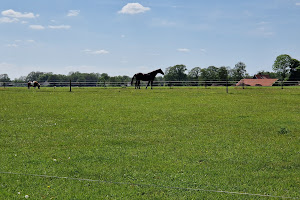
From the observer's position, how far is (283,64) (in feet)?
413

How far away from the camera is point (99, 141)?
8.91m

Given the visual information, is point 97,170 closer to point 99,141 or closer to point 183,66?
point 99,141

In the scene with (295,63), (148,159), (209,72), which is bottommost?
(148,159)

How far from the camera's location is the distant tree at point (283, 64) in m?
124

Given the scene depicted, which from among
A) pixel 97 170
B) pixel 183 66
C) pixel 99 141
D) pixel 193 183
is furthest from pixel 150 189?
pixel 183 66

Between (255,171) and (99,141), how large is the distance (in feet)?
14.6

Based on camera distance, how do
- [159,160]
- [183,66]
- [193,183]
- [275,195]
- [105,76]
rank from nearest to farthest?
[275,195] → [193,183] → [159,160] → [183,66] → [105,76]

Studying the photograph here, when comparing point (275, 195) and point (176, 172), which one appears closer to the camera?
point (275, 195)

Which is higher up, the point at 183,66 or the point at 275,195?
the point at 183,66

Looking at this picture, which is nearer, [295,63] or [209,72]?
[295,63]

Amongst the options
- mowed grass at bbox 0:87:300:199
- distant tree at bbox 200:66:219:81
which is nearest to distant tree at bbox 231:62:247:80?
distant tree at bbox 200:66:219:81

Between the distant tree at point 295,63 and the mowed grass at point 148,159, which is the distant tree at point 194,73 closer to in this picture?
the distant tree at point 295,63

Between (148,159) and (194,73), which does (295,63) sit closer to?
(194,73)

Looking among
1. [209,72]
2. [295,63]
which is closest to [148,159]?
[295,63]
